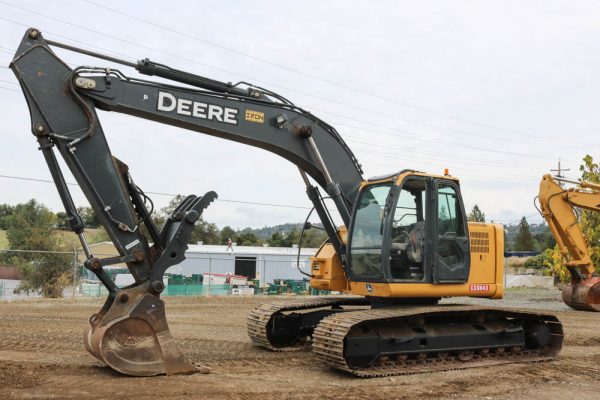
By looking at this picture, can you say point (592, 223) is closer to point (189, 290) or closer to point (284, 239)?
point (189, 290)

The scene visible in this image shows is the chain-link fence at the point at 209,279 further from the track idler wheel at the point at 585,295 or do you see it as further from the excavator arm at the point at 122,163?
the track idler wheel at the point at 585,295

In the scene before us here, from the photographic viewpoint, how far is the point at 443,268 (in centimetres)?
883

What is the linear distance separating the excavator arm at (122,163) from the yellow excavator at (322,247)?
0.05 feet

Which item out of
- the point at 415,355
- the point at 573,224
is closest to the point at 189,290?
the point at 573,224

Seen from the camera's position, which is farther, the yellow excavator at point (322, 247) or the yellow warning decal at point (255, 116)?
the yellow warning decal at point (255, 116)

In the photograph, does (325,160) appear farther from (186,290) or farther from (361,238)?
(186,290)

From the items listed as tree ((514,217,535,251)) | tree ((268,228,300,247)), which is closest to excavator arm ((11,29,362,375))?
tree ((268,228,300,247))

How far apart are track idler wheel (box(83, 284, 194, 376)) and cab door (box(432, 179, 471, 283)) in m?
3.71

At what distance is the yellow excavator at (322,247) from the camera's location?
7.59 metres

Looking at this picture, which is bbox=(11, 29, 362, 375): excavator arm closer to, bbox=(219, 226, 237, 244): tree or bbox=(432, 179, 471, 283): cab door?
bbox=(432, 179, 471, 283): cab door

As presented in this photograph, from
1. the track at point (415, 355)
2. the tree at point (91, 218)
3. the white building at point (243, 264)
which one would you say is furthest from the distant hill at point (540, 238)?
the track at point (415, 355)

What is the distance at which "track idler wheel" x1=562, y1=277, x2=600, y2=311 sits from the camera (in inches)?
722

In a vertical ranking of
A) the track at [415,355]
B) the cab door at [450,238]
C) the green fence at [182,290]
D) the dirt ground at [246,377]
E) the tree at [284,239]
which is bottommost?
the green fence at [182,290]

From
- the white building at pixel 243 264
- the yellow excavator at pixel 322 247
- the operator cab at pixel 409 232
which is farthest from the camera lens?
the white building at pixel 243 264
